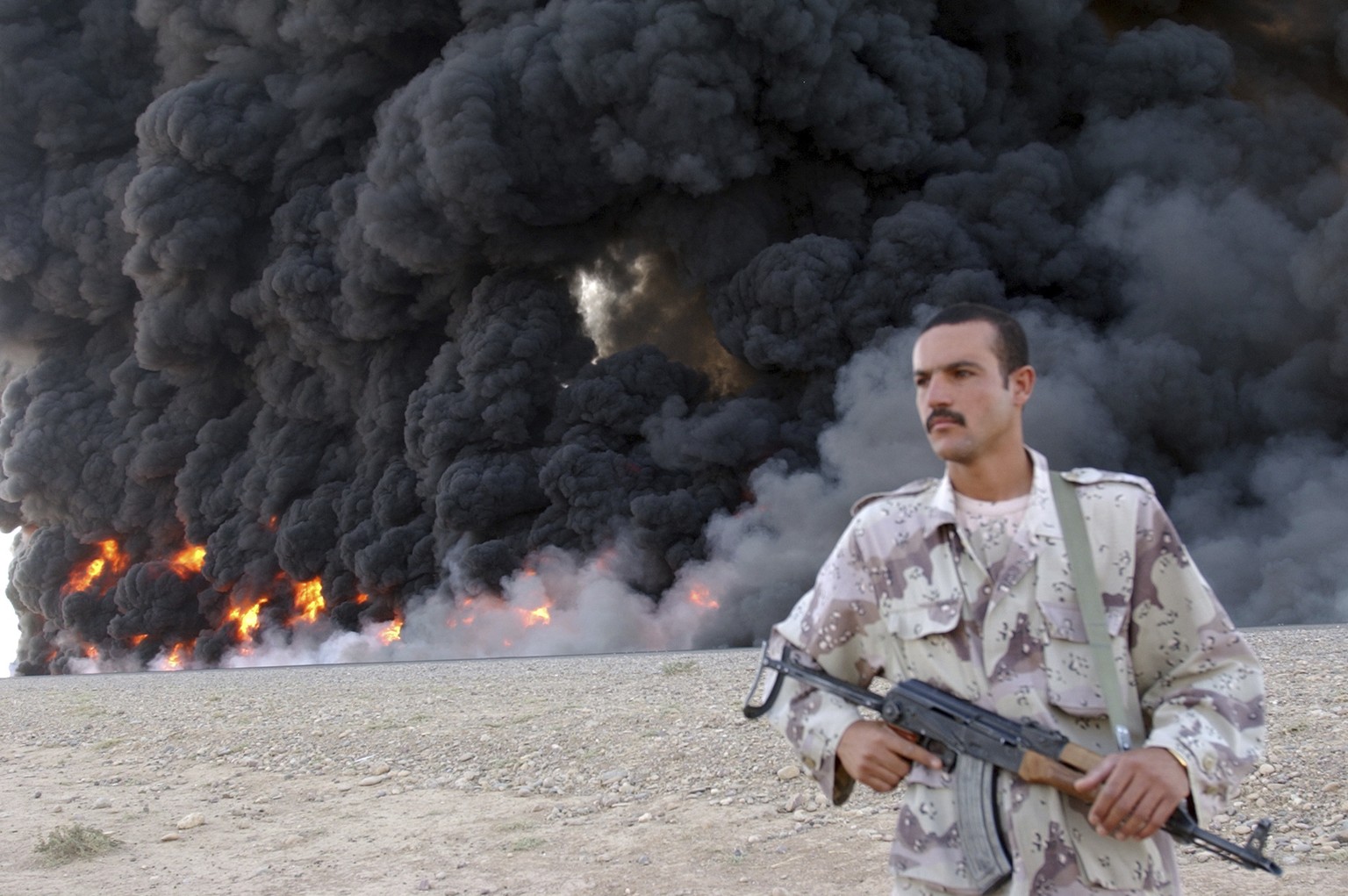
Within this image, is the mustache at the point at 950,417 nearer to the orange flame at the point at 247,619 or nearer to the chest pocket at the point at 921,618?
the chest pocket at the point at 921,618

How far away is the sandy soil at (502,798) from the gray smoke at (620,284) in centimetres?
Result: 1708

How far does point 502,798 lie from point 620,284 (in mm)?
32926

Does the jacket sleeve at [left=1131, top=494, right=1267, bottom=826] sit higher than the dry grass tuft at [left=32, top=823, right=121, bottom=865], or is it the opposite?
the jacket sleeve at [left=1131, top=494, right=1267, bottom=826]

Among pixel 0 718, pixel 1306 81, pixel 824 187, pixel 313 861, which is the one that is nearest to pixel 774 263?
pixel 824 187

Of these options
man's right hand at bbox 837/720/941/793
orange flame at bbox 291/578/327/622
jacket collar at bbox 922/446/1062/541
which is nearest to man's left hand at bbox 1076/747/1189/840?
man's right hand at bbox 837/720/941/793

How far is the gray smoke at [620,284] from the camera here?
102ft

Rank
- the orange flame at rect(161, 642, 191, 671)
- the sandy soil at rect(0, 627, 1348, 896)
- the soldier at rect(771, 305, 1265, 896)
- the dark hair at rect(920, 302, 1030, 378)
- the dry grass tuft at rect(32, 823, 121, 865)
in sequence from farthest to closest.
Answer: the orange flame at rect(161, 642, 191, 671)
the dry grass tuft at rect(32, 823, 121, 865)
the sandy soil at rect(0, 627, 1348, 896)
the dark hair at rect(920, 302, 1030, 378)
the soldier at rect(771, 305, 1265, 896)

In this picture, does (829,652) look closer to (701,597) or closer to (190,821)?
(190,821)

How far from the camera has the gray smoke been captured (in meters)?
31.0

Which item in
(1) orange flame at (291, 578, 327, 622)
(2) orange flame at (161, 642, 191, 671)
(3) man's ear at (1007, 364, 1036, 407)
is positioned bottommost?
(2) orange flame at (161, 642, 191, 671)

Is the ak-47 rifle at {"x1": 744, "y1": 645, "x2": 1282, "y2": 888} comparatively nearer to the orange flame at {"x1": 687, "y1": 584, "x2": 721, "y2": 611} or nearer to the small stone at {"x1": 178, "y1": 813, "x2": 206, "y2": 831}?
the small stone at {"x1": 178, "y1": 813, "x2": 206, "y2": 831}

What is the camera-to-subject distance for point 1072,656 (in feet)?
8.82

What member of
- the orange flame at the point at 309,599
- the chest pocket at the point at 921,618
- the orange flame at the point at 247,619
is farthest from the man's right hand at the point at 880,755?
the orange flame at the point at 247,619

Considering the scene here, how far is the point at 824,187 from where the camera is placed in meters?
37.3
